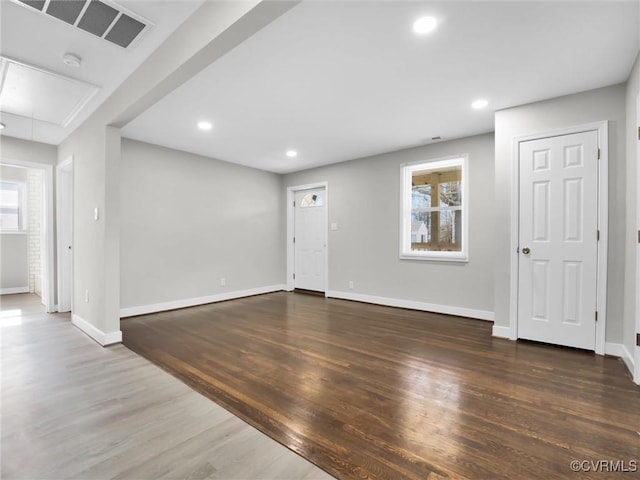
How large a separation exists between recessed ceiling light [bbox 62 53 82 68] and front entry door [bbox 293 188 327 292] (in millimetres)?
4133

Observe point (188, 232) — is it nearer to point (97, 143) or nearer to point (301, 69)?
point (97, 143)

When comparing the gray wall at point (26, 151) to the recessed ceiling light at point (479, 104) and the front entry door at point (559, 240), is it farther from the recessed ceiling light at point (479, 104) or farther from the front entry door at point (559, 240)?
the front entry door at point (559, 240)

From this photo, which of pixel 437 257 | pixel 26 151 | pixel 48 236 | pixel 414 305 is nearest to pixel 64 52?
pixel 26 151

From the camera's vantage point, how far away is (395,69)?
2.55 meters

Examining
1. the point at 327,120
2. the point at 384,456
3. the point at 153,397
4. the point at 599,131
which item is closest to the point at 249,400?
the point at 153,397

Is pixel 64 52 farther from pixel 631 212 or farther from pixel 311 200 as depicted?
pixel 631 212

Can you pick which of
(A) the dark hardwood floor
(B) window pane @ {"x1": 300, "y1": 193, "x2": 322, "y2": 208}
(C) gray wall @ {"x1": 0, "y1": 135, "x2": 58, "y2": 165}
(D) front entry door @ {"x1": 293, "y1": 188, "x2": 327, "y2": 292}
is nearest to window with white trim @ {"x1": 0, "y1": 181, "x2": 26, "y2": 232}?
(C) gray wall @ {"x1": 0, "y1": 135, "x2": 58, "y2": 165}

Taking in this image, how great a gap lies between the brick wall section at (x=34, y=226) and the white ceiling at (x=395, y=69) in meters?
3.37

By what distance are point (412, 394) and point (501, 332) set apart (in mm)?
1835

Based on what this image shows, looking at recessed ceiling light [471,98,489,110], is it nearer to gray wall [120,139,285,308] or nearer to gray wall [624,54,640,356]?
gray wall [624,54,640,356]

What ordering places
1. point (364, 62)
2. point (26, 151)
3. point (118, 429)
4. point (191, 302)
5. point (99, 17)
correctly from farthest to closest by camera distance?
point (191, 302) → point (26, 151) → point (364, 62) → point (99, 17) → point (118, 429)

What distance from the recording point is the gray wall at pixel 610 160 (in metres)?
2.79

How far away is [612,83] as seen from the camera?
279 centimetres

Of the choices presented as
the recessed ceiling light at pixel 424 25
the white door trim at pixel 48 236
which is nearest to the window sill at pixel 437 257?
the recessed ceiling light at pixel 424 25
